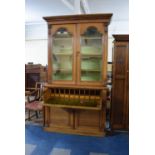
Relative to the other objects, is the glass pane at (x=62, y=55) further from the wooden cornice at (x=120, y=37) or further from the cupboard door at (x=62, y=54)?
the wooden cornice at (x=120, y=37)

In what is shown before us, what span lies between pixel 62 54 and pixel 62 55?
0.04 m

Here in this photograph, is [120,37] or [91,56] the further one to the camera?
[91,56]

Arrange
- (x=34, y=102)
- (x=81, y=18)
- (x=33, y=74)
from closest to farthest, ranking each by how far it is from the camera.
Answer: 1. (x=81, y=18)
2. (x=34, y=102)
3. (x=33, y=74)

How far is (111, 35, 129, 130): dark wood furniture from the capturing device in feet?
10.3

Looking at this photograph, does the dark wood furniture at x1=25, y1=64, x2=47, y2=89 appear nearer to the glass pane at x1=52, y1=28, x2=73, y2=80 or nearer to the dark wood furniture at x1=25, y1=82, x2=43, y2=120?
the dark wood furniture at x1=25, y1=82, x2=43, y2=120

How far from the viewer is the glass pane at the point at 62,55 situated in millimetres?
3270

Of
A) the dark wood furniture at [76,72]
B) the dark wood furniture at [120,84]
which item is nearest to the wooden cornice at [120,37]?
the dark wood furniture at [120,84]

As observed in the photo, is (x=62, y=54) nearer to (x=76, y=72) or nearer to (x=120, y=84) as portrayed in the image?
(x=76, y=72)

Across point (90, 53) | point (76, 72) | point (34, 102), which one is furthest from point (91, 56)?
point (34, 102)

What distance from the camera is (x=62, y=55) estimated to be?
3389 millimetres

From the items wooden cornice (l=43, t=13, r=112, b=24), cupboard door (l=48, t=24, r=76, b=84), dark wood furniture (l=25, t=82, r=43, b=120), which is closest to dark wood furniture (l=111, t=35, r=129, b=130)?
wooden cornice (l=43, t=13, r=112, b=24)

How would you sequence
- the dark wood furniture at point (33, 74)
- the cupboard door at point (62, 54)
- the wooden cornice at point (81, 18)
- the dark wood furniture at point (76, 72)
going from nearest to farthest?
1. the wooden cornice at point (81, 18)
2. the dark wood furniture at point (76, 72)
3. the cupboard door at point (62, 54)
4. the dark wood furniture at point (33, 74)

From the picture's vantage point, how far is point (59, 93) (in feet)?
11.1
